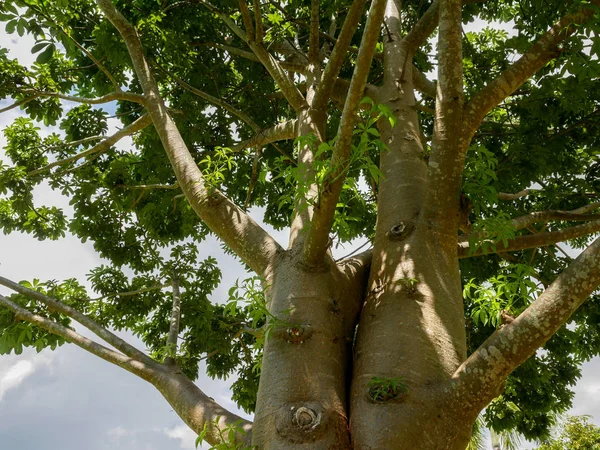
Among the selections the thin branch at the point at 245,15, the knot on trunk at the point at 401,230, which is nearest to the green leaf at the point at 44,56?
the thin branch at the point at 245,15

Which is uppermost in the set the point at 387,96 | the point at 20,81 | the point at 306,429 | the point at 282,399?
the point at 20,81

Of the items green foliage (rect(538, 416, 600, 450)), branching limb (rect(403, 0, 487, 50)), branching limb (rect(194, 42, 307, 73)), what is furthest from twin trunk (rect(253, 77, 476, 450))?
green foliage (rect(538, 416, 600, 450))

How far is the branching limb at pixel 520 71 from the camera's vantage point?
2988 millimetres

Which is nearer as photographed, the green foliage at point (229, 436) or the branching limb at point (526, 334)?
the branching limb at point (526, 334)

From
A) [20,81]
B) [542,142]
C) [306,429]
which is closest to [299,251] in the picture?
[306,429]

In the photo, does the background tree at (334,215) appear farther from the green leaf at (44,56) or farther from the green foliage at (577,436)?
the green foliage at (577,436)

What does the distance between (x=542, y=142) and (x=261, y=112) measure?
3.03m

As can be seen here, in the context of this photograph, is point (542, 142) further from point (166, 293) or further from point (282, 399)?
point (166, 293)

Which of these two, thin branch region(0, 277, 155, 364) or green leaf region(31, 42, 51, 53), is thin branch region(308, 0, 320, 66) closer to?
green leaf region(31, 42, 51, 53)

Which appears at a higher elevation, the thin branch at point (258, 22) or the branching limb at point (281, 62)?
the branching limb at point (281, 62)

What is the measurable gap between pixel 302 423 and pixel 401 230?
1.26 meters

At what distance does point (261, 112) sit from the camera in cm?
599

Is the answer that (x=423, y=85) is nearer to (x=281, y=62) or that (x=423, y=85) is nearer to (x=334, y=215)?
(x=281, y=62)

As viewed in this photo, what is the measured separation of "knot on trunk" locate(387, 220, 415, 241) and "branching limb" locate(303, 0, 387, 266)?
0.52 m
